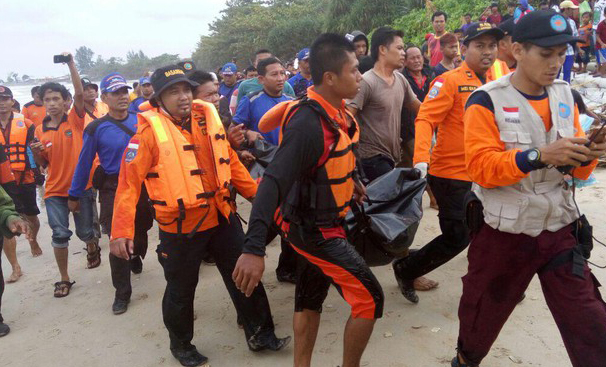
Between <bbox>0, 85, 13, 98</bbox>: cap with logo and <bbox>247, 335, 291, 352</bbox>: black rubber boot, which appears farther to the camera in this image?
<bbox>0, 85, 13, 98</bbox>: cap with logo

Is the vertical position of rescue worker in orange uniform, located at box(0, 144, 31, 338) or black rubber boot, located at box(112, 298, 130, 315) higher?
rescue worker in orange uniform, located at box(0, 144, 31, 338)

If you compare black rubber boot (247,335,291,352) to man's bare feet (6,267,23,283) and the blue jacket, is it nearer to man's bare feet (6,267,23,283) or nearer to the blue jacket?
the blue jacket

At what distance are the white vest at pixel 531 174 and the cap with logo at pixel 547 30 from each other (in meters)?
0.25

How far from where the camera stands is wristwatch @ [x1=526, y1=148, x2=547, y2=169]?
2043 mm

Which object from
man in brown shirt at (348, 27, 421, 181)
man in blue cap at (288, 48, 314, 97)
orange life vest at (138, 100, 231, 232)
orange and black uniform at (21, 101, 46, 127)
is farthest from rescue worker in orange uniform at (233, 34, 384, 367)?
orange and black uniform at (21, 101, 46, 127)

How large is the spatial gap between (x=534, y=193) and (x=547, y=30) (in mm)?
774

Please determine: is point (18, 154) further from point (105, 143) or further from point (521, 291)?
point (521, 291)

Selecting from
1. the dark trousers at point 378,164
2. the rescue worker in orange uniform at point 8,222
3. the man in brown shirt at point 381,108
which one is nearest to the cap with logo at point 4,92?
the rescue worker in orange uniform at point 8,222

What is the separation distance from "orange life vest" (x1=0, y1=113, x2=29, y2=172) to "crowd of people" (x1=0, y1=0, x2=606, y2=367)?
855 mm

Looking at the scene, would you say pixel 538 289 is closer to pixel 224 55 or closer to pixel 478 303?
pixel 478 303

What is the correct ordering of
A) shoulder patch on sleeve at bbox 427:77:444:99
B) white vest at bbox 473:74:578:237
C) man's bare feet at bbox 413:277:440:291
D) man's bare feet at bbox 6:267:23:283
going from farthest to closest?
man's bare feet at bbox 6:267:23:283
man's bare feet at bbox 413:277:440:291
shoulder patch on sleeve at bbox 427:77:444:99
white vest at bbox 473:74:578:237

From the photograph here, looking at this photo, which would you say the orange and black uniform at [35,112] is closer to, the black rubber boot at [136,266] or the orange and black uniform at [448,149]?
the black rubber boot at [136,266]

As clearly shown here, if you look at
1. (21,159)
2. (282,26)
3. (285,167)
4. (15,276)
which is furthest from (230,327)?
(282,26)

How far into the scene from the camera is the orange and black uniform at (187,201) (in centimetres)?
315
